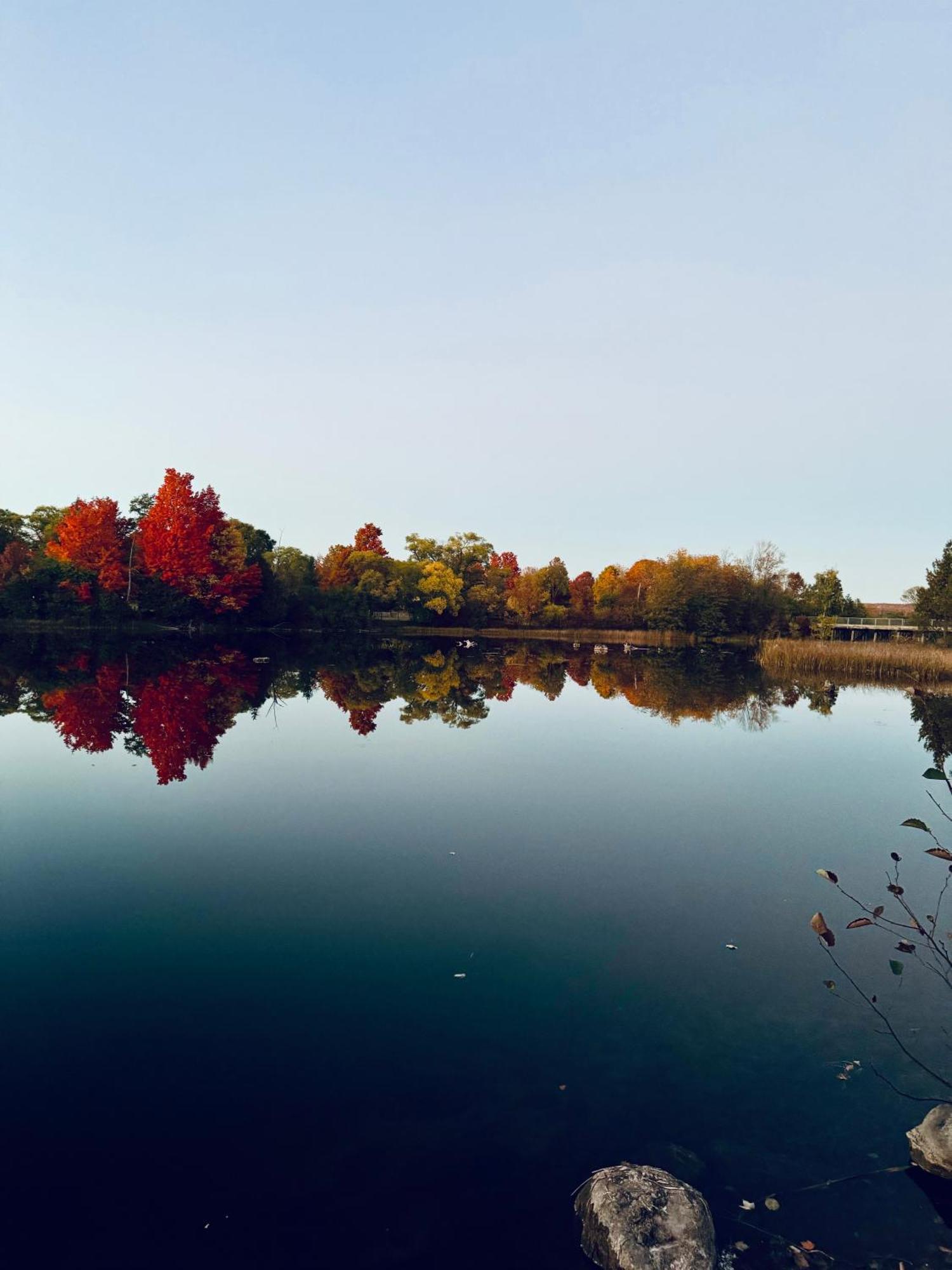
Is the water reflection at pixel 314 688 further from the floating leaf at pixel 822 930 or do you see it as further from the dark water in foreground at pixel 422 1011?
the floating leaf at pixel 822 930

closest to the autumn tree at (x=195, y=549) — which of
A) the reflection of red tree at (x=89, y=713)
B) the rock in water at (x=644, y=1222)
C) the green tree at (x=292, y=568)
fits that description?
the green tree at (x=292, y=568)

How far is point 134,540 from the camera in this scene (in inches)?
2379

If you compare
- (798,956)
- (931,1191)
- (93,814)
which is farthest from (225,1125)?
(93,814)

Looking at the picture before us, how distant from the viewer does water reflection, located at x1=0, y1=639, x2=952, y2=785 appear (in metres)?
19.0

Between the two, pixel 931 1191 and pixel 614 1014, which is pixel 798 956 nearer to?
pixel 614 1014

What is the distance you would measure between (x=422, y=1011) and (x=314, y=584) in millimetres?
74474

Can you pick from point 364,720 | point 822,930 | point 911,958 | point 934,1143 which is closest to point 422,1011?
point 822,930

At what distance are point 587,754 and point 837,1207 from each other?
13.4 meters

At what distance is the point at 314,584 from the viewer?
257 feet

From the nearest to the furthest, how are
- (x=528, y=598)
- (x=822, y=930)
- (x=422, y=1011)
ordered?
(x=822, y=930), (x=422, y=1011), (x=528, y=598)

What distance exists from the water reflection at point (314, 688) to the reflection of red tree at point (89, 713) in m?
0.06

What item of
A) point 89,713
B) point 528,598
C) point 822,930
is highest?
point 528,598

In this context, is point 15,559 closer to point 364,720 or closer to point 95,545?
point 95,545

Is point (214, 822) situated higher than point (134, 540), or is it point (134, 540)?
point (134, 540)
